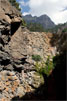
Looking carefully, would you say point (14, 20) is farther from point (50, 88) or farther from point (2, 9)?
point (50, 88)

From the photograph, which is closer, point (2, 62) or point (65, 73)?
point (65, 73)

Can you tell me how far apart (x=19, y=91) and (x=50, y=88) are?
2803mm

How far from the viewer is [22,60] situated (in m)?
15.2

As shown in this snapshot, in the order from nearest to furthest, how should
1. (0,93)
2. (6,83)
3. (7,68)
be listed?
(0,93) < (6,83) < (7,68)

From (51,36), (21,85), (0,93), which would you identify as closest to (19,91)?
(21,85)

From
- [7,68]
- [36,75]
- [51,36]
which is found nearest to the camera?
[7,68]

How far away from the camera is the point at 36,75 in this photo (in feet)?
53.1

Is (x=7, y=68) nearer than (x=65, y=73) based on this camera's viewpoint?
No

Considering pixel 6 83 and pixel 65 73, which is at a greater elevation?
pixel 65 73

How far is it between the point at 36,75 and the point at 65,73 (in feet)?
19.8

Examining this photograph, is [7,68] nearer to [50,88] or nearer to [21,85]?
[21,85]

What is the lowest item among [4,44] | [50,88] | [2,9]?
[50,88]

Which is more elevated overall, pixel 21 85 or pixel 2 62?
pixel 2 62

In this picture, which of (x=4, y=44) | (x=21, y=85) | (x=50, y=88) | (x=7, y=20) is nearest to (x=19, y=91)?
(x=21, y=85)
